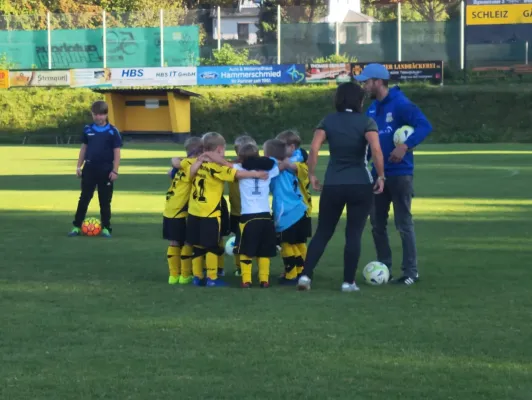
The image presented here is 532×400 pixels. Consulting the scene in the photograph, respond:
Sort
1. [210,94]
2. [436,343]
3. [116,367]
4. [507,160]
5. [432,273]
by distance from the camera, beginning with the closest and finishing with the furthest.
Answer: [116,367] → [436,343] → [432,273] → [507,160] → [210,94]

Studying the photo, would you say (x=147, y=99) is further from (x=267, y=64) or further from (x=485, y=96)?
(x=485, y=96)

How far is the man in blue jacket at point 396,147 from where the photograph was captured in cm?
951

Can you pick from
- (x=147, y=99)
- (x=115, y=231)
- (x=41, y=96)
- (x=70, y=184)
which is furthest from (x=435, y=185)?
(x=41, y=96)

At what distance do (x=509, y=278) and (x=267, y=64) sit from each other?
4676cm

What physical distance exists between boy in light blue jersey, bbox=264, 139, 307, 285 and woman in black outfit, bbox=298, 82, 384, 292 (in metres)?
0.63

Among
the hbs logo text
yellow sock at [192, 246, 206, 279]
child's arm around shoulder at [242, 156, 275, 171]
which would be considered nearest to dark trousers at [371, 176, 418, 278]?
child's arm around shoulder at [242, 156, 275, 171]

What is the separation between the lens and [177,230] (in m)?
10.1

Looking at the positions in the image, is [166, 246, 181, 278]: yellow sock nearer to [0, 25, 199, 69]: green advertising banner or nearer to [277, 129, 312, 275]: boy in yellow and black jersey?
[277, 129, 312, 275]: boy in yellow and black jersey

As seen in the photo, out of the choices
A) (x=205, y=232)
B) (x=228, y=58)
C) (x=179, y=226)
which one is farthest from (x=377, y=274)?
(x=228, y=58)

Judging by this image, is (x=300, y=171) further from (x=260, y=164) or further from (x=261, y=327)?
(x=261, y=327)

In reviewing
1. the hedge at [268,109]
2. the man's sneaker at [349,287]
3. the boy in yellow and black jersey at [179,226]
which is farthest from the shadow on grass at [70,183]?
the hedge at [268,109]

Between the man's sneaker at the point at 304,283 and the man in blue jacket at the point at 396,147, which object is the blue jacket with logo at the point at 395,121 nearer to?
the man in blue jacket at the point at 396,147

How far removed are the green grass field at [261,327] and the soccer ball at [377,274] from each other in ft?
1.04

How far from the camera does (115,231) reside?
14.6 meters
